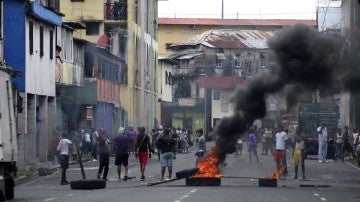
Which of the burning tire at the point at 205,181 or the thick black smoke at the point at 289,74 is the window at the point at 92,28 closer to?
the thick black smoke at the point at 289,74

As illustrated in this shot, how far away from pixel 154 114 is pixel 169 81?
12.9 metres

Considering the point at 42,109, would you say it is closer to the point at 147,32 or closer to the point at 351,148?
the point at 351,148

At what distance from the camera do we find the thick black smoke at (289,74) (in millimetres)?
32438

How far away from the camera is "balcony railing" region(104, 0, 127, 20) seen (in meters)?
77.6

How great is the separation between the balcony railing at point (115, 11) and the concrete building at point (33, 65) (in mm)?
22899

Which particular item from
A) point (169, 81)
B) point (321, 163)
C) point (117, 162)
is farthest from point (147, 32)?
point (117, 162)

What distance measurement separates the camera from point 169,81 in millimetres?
105875

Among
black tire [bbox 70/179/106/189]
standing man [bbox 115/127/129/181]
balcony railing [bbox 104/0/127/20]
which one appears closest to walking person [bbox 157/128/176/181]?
standing man [bbox 115/127/129/181]

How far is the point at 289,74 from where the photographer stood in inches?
1286

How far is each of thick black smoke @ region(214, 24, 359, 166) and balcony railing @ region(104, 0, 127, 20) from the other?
4454cm

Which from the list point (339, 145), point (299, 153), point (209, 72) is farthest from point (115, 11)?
point (299, 153)

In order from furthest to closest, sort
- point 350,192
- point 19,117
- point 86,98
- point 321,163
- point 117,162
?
point 86,98
point 321,163
point 19,117
point 117,162
point 350,192

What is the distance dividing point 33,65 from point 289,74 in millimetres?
19961

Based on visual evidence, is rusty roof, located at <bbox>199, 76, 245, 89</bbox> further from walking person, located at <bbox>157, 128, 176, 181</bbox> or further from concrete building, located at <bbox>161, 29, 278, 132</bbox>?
walking person, located at <bbox>157, 128, 176, 181</bbox>
